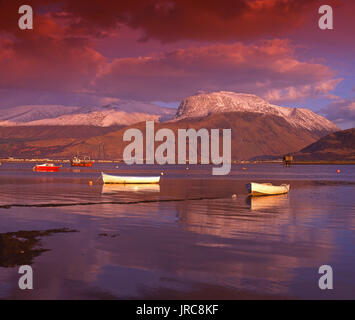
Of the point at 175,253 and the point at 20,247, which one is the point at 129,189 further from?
the point at 175,253

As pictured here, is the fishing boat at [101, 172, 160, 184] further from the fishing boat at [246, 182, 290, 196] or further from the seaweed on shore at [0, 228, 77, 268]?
the seaweed on shore at [0, 228, 77, 268]

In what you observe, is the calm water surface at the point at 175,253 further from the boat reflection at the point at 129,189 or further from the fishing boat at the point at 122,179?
the fishing boat at the point at 122,179

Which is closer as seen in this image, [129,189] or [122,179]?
[129,189]

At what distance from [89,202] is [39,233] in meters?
25.7

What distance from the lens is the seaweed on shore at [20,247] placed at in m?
23.5

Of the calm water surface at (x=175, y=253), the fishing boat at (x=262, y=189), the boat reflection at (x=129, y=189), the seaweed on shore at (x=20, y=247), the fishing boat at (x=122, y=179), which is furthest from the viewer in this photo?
the fishing boat at (x=122, y=179)

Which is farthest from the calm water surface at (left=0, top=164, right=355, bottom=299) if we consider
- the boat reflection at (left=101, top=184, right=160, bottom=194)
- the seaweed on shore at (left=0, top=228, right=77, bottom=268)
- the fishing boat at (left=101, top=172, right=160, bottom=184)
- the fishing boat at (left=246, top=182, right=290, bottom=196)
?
the fishing boat at (left=101, top=172, right=160, bottom=184)

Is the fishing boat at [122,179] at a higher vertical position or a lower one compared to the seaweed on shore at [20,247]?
higher

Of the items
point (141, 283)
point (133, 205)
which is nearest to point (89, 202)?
point (133, 205)

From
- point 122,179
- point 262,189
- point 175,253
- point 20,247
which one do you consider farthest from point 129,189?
point 175,253

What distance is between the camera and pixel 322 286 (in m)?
19.7

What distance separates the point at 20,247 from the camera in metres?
27.2

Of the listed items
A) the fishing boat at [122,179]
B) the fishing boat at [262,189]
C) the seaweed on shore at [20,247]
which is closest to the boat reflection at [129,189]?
the fishing boat at [122,179]
